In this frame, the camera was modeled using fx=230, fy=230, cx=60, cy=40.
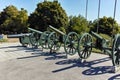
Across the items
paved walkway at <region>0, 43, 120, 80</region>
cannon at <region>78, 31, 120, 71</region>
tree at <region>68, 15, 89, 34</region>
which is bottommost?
paved walkway at <region>0, 43, 120, 80</region>

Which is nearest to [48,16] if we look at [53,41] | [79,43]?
[53,41]

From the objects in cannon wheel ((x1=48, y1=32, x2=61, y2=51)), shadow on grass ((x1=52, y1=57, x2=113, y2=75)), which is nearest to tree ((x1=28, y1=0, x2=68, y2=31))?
cannon wheel ((x1=48, y1=32, x2=61, y2=51))

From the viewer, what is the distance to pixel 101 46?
11.3 m

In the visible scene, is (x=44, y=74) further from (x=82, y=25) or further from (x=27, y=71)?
(x=82, y=25)

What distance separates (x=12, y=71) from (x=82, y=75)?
3209 millimetres

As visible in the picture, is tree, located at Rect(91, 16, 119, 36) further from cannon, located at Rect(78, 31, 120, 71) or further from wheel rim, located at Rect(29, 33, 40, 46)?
cannon, located at Rect(78, 31, 120, 71)

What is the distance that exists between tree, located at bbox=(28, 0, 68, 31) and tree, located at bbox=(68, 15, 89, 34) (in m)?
1.56

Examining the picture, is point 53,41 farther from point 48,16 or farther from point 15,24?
point 15,24

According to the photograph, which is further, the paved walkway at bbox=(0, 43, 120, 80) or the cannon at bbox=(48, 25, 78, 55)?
the cannon at bbox=(48, 25, 78, 55)

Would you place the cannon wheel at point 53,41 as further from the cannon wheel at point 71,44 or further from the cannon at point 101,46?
the cannon at point 101,46

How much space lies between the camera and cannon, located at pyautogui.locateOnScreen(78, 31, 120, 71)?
9.59 m

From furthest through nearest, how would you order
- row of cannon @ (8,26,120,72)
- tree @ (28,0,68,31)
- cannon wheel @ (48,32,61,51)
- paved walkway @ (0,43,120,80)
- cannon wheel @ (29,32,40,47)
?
1. tree @ (28,0,68,31)
2. cannon wheel @ (29,32,40,47)
3. cannon wheel @ (48,32,61,51)
4. row of cannon @ (8,26,120,72)
5. paved walkway @ (0,43,120,80)

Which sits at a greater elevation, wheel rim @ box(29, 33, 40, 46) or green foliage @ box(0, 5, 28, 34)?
green foliage @ box(0, 5, 28, 34)

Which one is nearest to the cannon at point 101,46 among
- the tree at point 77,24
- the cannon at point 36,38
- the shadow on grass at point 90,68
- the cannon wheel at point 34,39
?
the shadow on grass at point 90,68
